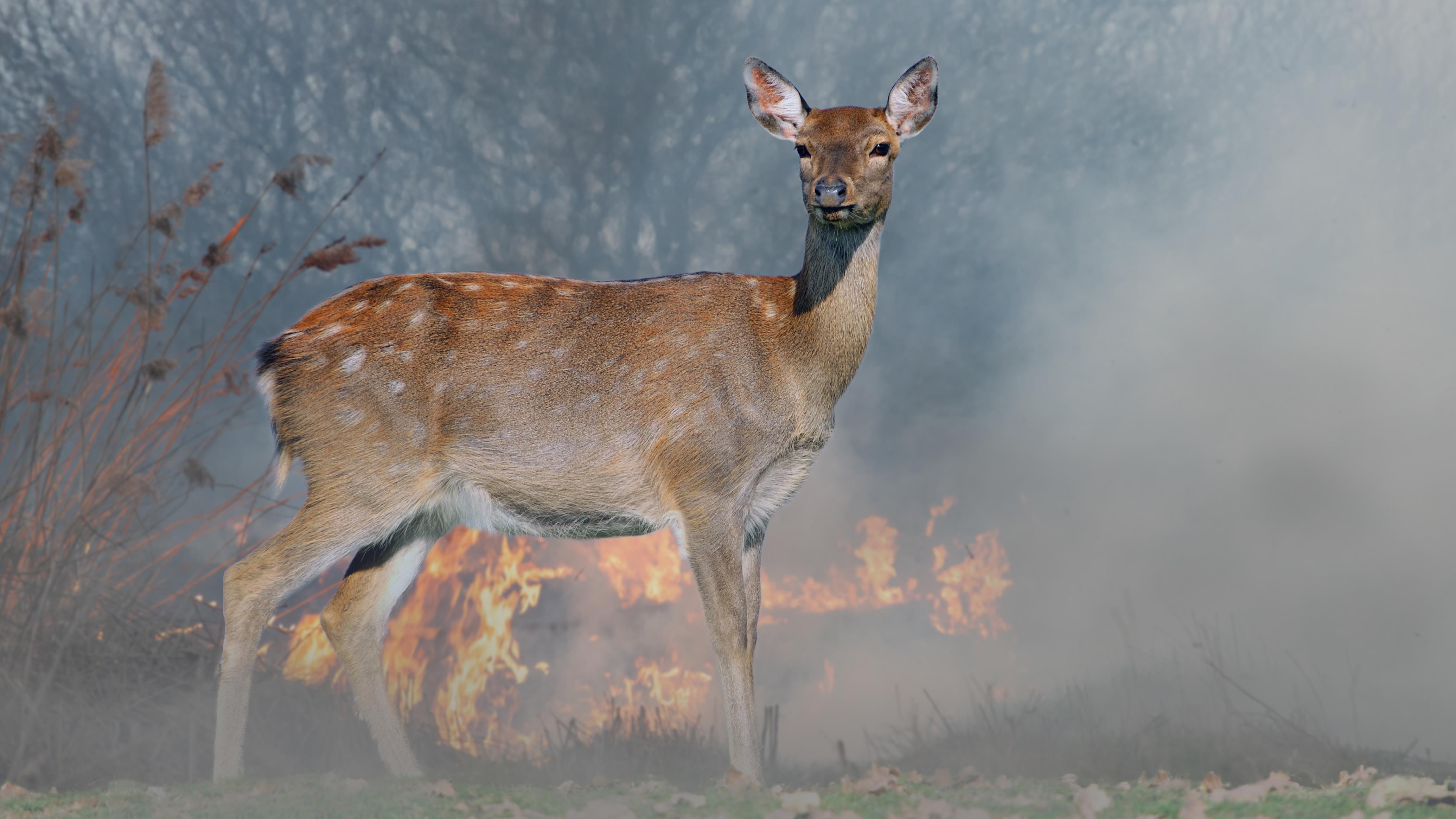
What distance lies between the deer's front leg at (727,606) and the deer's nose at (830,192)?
1.86 metres

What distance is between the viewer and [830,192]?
21.2 ft

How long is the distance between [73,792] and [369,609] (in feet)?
5.89

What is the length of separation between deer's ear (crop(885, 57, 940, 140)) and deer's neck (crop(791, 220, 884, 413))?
636 millimetres

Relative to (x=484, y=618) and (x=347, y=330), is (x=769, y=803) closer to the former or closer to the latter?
(x=347, y=330)

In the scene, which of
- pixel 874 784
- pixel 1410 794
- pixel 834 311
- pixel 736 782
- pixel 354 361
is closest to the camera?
pixel 1410 794

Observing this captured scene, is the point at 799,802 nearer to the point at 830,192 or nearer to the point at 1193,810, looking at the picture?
the point at 1193,810

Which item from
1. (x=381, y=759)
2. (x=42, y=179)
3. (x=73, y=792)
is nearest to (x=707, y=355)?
(x=381, y=759)

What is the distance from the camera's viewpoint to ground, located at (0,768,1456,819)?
543 centimetres

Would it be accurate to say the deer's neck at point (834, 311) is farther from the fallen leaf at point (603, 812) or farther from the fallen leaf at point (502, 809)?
the fallen leaf at point (502, 809)

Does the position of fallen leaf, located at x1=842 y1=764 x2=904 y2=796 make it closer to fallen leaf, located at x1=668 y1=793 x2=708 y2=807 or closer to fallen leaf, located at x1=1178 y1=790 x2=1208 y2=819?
fallen leaf, located at x1=668 y1=793 x2=708 y2=807

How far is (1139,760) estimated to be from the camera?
8.88 metres

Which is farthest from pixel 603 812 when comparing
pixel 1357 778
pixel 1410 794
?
pixel 1357 778

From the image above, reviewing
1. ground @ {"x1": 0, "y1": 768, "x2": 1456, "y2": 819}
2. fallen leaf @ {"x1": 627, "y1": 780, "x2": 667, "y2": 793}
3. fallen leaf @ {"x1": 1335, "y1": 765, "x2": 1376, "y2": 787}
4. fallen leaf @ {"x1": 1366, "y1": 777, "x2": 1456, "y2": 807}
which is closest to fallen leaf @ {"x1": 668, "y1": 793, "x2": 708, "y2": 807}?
ground @ {"x1": 0, "y1": 768, "x2": 1456, "y2": 819}

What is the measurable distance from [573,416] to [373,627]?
5.91 ft
